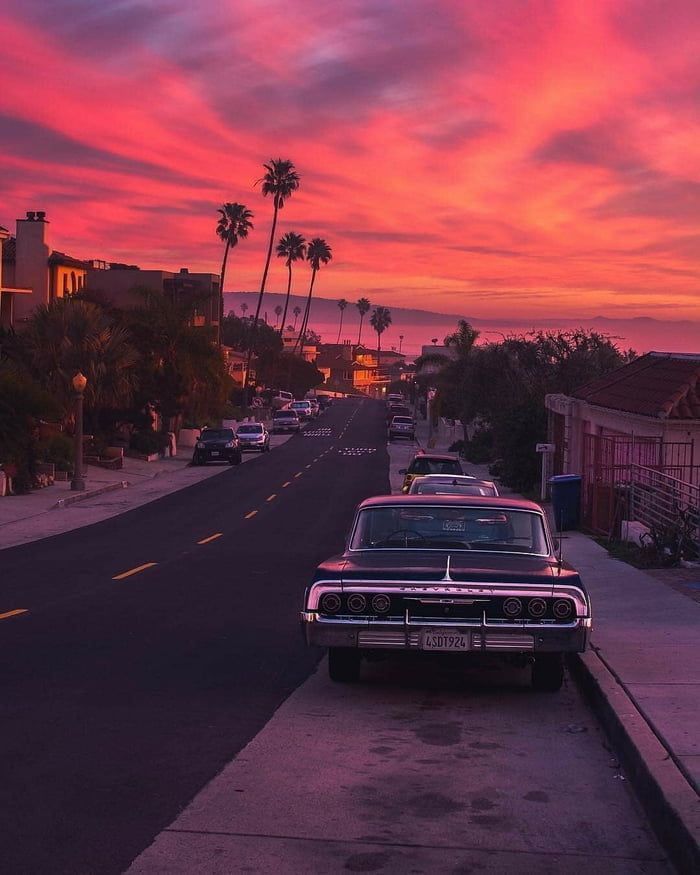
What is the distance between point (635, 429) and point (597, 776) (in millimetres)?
19574

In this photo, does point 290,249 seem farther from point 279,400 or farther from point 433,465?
point 433,465

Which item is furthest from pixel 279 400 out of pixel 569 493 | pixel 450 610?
pixel 450 610

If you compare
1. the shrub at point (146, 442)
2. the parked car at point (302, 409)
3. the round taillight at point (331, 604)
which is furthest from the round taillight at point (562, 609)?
the parked car at point (302, 409)

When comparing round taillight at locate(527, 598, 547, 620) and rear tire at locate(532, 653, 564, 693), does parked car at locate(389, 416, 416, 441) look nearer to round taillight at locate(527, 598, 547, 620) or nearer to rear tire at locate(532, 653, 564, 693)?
rear tire at locate(532, 653, 564, 693)

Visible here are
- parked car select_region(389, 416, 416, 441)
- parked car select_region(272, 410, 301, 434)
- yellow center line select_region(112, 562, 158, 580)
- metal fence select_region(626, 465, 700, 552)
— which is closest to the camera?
yellow center line select_region(112, 562, 158, 580)

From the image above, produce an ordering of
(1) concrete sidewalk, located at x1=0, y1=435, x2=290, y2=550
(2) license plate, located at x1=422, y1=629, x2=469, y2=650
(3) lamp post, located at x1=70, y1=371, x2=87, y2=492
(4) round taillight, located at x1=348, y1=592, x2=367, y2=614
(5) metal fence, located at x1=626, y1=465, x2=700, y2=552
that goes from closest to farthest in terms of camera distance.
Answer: (2) license plate, located at x1=422, y1=629, x2=469, y2=650 → (4) round taillight, located at x1=348, y1=592, x2=367, y2=614 → (5) metal fence, located at x1=626, y1=465, x2=700, y2=552 → (1) concrete sidewalk, located at x1=0, y1=435, x2=290, y2=550 → (3) lamp post, located at x1=70, y1=371, x2=87, y2=492

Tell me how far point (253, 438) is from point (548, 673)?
55813 millimetres

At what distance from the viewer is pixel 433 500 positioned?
10.9 m

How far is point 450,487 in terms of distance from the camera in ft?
62.3

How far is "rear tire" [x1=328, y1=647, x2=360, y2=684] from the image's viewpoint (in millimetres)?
9758

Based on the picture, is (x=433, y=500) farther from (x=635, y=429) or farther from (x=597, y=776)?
(x=635, y=429)

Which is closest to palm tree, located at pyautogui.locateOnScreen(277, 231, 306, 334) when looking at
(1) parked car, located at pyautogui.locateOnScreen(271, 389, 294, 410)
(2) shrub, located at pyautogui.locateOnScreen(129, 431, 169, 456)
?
(1) parked car, located at pyautogui.locateOnScreen(271, 389, 294, 410)

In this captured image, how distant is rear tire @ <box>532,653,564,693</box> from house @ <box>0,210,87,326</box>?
191 feet

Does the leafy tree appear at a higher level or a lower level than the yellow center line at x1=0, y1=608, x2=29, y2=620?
higher
